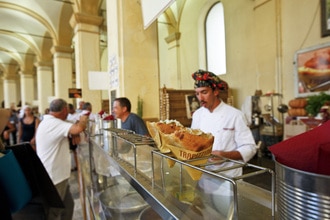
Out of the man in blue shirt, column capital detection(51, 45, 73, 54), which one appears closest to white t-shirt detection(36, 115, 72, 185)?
the man in blue shirt

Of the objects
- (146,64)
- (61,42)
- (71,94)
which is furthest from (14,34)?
(146,64)

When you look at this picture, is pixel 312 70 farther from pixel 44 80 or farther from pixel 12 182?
pixel 44 80

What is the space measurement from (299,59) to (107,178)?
557 centimetres

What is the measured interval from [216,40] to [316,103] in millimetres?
4701

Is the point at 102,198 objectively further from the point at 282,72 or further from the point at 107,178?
the point at 282,72

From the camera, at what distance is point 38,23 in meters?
9.97

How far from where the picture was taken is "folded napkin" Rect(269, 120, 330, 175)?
369 millimetres

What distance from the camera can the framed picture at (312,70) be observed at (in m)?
4.89

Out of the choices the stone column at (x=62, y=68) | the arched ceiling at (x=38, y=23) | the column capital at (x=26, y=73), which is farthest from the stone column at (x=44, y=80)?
the column capital at (x=26, y=73)

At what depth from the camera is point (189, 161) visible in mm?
678

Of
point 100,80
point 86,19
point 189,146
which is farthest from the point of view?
point 86,19

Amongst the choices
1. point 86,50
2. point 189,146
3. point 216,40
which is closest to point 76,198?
point 189,146

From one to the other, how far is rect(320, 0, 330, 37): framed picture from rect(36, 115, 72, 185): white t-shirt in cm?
561

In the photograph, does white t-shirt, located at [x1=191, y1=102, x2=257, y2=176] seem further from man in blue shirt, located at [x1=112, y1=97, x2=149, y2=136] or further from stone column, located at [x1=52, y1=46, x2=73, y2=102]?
stone column, located at [x1=52, y1=46, x2=73, y2=102]
